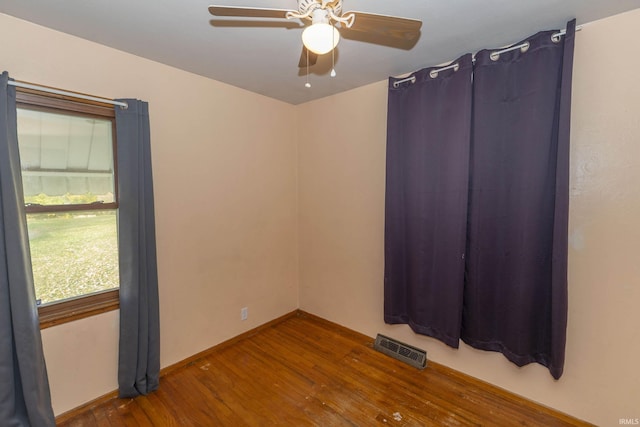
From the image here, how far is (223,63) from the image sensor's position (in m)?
2.19

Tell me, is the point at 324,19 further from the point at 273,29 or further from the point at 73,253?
the point at 73,253

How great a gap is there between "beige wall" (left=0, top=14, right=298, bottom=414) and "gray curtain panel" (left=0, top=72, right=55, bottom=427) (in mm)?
196

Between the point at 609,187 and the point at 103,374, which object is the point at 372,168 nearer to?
the point at 609,187

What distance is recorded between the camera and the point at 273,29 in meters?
1.72

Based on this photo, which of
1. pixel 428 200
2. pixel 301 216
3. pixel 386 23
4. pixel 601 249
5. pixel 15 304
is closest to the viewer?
pixel 386 23

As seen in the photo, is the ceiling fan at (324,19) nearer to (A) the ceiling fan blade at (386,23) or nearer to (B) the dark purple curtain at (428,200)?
(A) the ceiling fan blade at (386,23)

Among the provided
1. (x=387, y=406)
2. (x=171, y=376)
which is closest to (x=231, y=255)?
(x=171, y=376)

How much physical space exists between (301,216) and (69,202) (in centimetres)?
207

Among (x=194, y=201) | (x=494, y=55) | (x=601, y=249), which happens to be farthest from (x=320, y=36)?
(x=601, y=249)

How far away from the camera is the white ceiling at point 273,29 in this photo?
1.51 metres

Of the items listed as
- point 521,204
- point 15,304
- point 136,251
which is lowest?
point 15,304

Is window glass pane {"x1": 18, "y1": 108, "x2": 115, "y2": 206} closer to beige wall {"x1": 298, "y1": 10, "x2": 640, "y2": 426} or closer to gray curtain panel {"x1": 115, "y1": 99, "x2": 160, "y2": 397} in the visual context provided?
gray curtain panel {"x1": 115, "y1": 99, "x2": 160, "y2": 397}

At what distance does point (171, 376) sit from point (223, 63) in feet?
8.35

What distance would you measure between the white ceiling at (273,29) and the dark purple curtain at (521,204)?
19 cm
